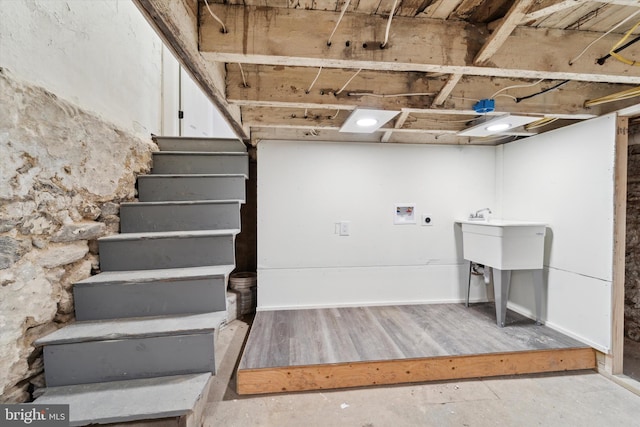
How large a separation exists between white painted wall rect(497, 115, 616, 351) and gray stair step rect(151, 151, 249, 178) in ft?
8.74

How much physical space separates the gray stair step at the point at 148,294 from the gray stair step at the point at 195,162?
1.02m

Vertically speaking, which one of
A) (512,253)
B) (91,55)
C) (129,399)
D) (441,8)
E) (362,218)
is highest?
(91,55)

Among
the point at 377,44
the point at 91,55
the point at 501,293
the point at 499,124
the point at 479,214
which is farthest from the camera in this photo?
the point at 479,214

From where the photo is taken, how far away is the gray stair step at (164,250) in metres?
1.56

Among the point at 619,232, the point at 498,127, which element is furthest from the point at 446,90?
the point at 619,232

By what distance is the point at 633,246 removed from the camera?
2.28m

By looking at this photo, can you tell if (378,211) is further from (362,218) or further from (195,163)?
(195,163)

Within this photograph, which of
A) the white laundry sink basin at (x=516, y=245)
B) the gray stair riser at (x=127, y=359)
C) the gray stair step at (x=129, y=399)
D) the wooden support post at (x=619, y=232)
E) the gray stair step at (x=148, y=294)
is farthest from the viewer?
the white laundry sink basin at (x=516, y=245)

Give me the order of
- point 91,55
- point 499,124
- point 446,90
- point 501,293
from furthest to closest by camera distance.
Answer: point 501,293 → point 499,124 → point 91,55 → point 446,90

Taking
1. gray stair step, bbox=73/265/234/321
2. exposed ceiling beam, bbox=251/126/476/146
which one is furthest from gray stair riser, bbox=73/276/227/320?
exposed ceiling beam, bbox=251/126/476/146

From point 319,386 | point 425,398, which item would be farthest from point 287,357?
point 425,398

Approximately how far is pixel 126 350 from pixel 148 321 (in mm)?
151

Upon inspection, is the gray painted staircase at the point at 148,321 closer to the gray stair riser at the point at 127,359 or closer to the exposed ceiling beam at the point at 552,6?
the gray stair riser at the point at 127,359

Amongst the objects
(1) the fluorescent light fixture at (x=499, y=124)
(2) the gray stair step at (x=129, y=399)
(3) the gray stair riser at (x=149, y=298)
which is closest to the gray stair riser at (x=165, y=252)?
(3) the gray stair riser at (x=149, y=298)
